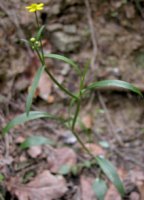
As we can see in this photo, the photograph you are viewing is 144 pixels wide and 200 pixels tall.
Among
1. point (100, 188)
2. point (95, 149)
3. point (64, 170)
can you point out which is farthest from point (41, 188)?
point (95, 149)

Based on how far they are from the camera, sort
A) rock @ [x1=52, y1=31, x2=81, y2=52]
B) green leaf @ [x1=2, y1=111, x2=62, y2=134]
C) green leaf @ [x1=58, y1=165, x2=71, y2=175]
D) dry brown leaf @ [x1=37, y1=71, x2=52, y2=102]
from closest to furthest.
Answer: green leaf @ [x1=2, y1=111, x2=62, y2=134] → green leaf @ [x1=58, y1=165, x2=71, y2=175] → dry brown leaf @ [x1=37, y1=71, x2=52, y2=102] → rock @ [x1=52, y1=31, x2=81, y2=52]

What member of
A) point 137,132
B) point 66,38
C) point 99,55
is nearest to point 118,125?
point 137,132

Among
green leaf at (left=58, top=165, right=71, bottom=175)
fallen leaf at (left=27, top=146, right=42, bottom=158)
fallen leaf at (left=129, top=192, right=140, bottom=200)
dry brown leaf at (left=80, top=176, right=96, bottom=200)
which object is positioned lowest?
fallen leaf at (left=129, top=192, right=140, bottom=200)

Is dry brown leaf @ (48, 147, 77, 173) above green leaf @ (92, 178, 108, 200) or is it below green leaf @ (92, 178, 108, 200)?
above

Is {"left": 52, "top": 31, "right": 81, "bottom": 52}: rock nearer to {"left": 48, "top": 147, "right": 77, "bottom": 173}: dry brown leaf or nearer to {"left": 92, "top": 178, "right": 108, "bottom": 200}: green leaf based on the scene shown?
{"left": 48, "top": 147, "right": 77, "bottom": 173}: dry brown leaf

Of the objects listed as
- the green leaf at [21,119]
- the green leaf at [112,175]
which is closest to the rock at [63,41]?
the green leaf at [21,119]

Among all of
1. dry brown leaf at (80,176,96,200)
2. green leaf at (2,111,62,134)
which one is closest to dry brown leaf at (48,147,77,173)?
dry brown leaf at (80,176,96,200)

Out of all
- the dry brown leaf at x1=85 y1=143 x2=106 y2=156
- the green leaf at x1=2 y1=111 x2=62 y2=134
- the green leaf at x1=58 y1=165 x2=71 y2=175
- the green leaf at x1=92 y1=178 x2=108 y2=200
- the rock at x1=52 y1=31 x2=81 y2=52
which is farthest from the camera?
the rock at x1=52 y1=31 x2=81 y2=52
